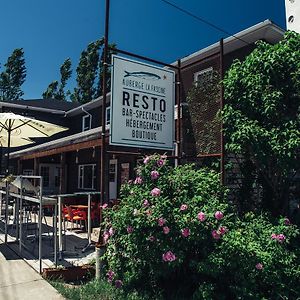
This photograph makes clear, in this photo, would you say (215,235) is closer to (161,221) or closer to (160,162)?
(161,221)

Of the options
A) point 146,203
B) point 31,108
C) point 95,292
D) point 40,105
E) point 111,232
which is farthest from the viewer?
point 40,105

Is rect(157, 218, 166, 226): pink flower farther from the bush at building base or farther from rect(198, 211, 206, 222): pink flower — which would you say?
rect(198, 211, 206, 222): pink flower

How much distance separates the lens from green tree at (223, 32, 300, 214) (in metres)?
6.08

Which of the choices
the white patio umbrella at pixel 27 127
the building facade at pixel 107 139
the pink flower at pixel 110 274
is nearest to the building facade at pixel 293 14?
the building facade at pixel 107 139

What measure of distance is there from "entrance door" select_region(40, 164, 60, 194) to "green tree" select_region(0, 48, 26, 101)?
2901cm

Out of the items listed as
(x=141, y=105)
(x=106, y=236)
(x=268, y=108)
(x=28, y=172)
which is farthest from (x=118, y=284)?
(x=28, y=172)

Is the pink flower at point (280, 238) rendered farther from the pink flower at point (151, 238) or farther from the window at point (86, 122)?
the window at point (86, 122)

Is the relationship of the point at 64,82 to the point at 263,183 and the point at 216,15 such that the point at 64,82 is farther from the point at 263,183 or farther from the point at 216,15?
the point at 263,183

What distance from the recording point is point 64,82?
46156 mm

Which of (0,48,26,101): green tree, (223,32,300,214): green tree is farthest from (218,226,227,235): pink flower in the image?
(0,48,26,101): green tree

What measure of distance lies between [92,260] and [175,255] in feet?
7.21

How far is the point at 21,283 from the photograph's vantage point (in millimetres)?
5414

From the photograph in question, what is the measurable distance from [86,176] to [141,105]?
12.9 m

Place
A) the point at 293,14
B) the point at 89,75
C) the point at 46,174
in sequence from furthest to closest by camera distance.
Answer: the point at 89,75
the point at 46,174
the point at 293,14
